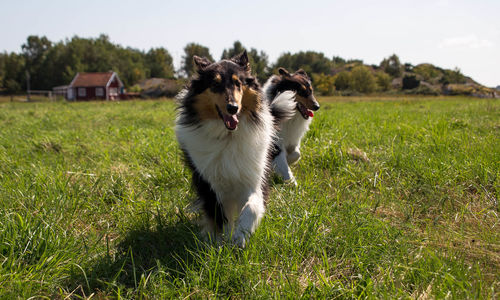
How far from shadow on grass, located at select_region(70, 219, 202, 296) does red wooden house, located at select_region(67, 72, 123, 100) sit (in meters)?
47.7

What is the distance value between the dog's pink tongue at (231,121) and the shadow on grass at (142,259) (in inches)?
32.4

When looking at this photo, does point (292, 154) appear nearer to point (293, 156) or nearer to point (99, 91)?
point (293, 156)

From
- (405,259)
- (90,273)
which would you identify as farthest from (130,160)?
(405,259)

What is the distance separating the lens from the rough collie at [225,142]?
2572 mm

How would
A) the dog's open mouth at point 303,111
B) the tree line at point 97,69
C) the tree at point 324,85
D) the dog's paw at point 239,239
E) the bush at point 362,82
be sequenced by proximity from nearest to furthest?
1. the dog's paw at point 239,239
2. the dog's open mouth at point 303,111
3. the tree at point 324,85
4. the bush at point 362,82
5. the tree line at point 97,69

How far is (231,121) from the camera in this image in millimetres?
2498

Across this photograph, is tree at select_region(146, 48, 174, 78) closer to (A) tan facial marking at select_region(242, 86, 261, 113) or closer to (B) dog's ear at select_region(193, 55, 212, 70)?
(B) dog's ear at select_region(193, 55, 212, 70)

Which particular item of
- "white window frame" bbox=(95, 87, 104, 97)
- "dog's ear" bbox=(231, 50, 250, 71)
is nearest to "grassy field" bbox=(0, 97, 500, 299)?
"dog's ear" bbox=(231, 50, 250, 71)

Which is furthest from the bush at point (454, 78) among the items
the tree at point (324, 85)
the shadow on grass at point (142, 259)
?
the shadow on grass at point (142, 259)

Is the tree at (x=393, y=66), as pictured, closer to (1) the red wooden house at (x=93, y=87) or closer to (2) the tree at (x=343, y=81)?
(2) the tree at (x=343, y=81)

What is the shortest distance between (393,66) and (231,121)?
3261 inches

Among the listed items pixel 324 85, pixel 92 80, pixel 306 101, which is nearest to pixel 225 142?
pixel 306 101

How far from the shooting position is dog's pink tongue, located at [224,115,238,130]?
2488mm

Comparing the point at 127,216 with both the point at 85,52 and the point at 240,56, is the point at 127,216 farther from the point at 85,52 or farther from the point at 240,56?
the point at 85,52
